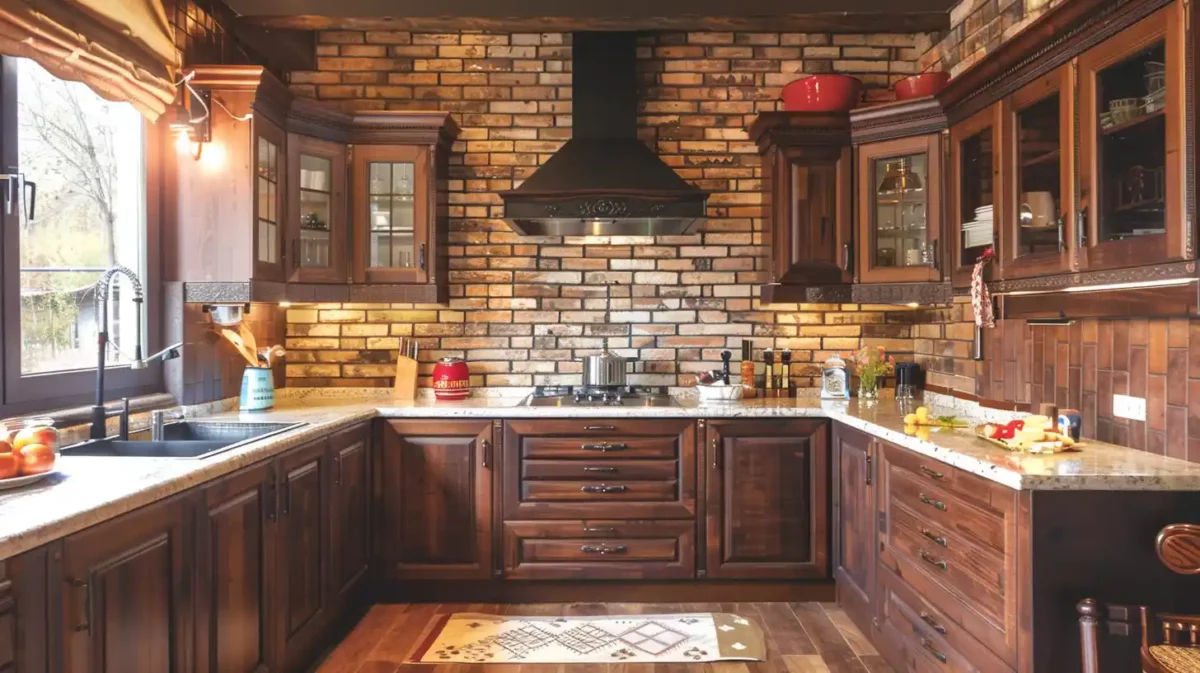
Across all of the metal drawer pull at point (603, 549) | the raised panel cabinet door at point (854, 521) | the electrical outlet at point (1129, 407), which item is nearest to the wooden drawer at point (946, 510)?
the raised panel cabinet door at point (854, 521)

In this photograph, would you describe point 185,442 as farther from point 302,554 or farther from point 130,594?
point 130,594

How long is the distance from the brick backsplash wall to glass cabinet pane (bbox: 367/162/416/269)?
1.23 feet

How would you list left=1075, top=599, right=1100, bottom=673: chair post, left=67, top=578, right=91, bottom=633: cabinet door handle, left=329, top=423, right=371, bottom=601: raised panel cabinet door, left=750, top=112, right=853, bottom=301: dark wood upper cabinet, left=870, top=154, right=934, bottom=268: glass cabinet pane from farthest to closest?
left=750, top=112, right=853, bottom=301: dark wood upper cabinet
left=870, top=154, right=934, bottom=268: glass cabinet pane
left=329, top=423, right=371, bottom=601: raised panel cabinet door
left=1075, top=599, right=1100, bottom=673: chair post
left=67, top=578, right=91, bottom=633: cabinet door handle

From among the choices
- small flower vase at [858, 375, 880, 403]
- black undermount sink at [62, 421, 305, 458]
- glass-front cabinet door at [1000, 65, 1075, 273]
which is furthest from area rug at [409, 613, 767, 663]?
glass-front cabinet door at [1000, 65, 1075, 273]

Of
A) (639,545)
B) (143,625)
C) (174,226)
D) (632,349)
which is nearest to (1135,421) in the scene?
(639,545)

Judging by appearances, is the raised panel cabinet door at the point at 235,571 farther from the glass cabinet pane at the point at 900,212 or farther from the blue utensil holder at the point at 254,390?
the glass cabinet pane at the point at 900,212

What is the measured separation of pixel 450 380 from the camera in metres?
3.76

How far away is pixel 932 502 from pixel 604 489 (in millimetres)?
1444

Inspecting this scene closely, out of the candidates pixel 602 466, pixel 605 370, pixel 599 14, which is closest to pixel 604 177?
pixel 599 14

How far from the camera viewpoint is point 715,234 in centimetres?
405

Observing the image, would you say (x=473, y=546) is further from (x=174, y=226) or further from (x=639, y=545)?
(x=174, y=226)

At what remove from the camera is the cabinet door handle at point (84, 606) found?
5.05 feet

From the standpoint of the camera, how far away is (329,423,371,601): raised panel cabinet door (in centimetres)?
304

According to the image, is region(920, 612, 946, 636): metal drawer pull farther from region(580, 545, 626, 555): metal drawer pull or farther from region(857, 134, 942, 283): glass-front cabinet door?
region(857, 134, 942, 283): glass-front cabinet door
